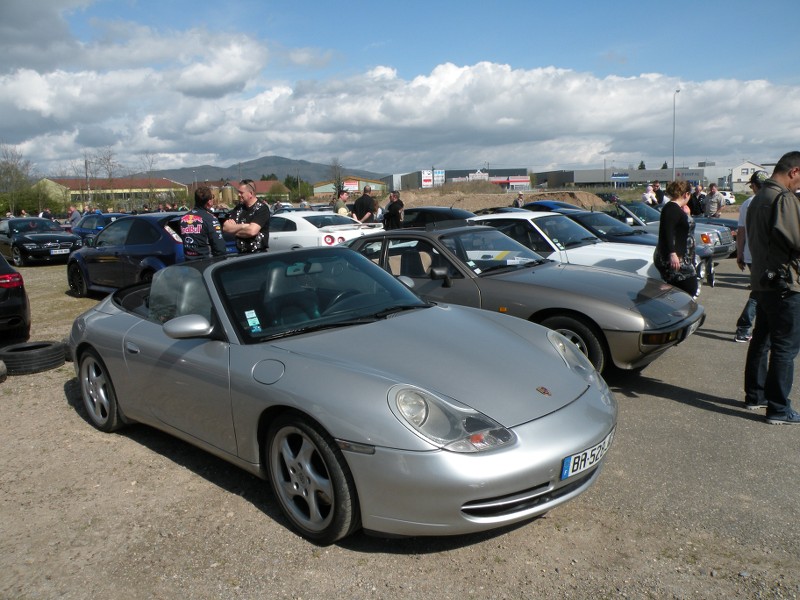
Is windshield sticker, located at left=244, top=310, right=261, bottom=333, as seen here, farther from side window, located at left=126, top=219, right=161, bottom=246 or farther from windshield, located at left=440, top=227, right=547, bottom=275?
side window, located at left=126, top=219, right=161, bottom=246

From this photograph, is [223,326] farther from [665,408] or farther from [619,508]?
[665,408]

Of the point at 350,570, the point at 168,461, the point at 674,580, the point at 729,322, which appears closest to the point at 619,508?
the point at 674,580

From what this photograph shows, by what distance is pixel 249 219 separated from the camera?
764cm

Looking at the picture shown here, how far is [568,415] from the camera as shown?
3.25 meters

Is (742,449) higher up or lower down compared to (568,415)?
lower down

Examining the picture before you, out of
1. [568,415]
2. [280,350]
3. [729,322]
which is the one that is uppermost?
[280,350]

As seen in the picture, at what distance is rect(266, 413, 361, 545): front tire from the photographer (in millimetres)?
3086

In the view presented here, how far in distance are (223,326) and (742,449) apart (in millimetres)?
3396

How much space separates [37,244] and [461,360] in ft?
57.0

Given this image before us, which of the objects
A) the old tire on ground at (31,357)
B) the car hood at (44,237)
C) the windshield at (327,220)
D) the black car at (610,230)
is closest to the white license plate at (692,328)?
the black car at (610,230)

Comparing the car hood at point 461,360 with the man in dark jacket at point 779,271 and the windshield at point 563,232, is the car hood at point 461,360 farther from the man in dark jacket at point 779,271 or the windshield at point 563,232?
the windshield at point 563,232

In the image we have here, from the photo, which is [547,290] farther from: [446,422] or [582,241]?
[582,241]

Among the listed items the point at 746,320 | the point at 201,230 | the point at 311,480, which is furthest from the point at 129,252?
the point at 746,320

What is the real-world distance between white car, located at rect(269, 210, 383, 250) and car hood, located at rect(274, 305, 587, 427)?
9.24 m
